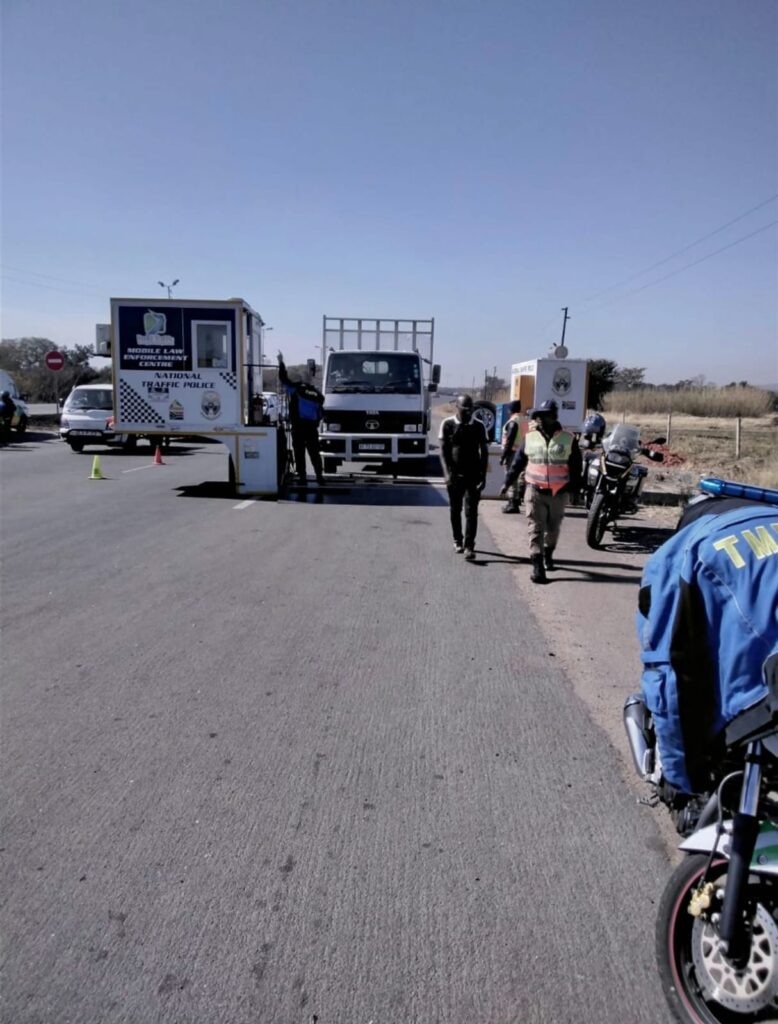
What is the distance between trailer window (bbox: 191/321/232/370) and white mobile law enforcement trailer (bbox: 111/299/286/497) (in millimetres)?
17

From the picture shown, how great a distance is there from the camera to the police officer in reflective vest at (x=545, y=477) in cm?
745

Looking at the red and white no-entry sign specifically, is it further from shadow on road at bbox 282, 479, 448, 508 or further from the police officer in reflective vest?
the police officer in reflective vest

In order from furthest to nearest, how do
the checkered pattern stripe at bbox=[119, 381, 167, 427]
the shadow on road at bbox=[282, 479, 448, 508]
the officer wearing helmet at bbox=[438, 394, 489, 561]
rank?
1. the checkered pattern stripe at bbox=[119, 381, 167, 427]
2. the shadow on road at bbox=[282, 479, 448, 508]
3. the officer wearing helmet at bbox=[438, 394, 489, 561]

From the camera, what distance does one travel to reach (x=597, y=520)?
8.91 metres

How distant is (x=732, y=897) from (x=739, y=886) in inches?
1.4

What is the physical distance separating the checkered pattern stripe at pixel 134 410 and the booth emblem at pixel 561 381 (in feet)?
22.6

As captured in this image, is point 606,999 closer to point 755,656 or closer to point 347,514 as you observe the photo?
point 755,656

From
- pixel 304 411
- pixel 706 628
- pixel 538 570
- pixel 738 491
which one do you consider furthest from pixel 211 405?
pixel 706 628

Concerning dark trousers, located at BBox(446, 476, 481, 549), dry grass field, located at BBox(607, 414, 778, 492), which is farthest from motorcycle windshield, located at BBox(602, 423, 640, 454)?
dry grass field, located at BBox(607, 414, 778, 492)

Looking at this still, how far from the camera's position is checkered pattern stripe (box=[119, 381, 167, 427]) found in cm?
1311

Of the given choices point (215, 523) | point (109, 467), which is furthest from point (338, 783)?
point (109, 467)

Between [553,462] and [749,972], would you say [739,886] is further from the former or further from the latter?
[553,462]

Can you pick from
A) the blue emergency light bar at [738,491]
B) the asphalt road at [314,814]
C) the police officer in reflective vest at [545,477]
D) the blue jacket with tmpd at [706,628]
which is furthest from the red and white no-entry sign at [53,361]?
the blue jacket with tmpd at [706,628]

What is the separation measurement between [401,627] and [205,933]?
3.46 meters
